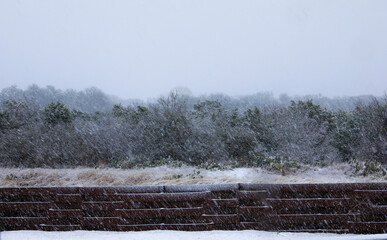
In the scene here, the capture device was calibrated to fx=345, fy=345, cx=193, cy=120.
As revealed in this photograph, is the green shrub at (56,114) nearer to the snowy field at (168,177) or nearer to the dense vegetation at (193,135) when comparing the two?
the dense vegetation at (193,135)

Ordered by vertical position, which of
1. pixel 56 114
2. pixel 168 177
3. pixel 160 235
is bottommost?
pixel 160 235

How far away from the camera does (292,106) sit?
21.1m

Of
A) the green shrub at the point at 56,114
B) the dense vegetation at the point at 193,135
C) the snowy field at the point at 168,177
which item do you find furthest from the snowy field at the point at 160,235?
the green shrub at the point at 56,114

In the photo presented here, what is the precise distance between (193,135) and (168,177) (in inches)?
272

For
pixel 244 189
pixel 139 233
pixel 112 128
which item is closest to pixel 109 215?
pixel 139 233

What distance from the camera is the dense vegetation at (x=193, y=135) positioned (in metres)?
15.8

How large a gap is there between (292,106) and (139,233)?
16.4m

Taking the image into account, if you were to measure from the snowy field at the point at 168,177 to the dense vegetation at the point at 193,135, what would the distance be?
2.88 m

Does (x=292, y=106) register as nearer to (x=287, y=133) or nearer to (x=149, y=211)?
(x=287, y=133)

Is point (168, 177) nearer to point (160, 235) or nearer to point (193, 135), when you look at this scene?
point (160, 235)

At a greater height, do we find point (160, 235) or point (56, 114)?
point (56, 114)

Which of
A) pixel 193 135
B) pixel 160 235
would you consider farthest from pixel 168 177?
pixel 193 135

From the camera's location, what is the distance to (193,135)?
53.7 feet

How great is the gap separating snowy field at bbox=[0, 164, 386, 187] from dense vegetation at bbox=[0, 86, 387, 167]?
2.88 metres
